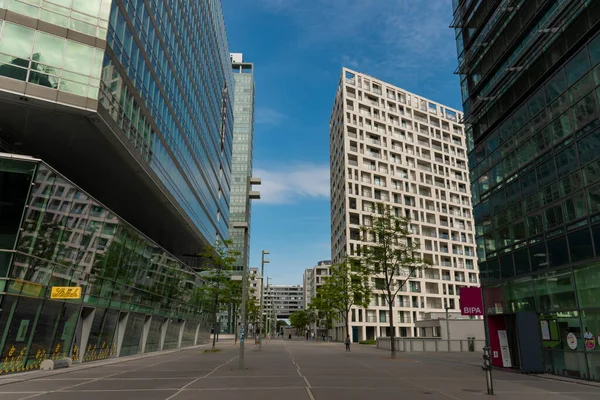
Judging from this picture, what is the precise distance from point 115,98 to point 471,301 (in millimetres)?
25520

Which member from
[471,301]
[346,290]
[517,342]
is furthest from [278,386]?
[346,290]

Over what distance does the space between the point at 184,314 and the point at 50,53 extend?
35835 millimetres

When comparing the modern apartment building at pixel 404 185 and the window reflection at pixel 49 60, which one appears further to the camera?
the modern apartment building at pixel 404 185

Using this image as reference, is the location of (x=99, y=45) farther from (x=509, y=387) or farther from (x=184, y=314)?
(x=184, y=314)

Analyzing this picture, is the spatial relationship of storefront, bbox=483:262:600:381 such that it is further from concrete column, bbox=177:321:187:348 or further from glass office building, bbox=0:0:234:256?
concrete column, bbox=177:321:187:348

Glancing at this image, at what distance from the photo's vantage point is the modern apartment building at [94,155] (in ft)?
65.8

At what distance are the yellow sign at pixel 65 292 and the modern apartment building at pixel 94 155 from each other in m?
0.35

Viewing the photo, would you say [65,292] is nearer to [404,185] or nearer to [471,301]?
[471,301]

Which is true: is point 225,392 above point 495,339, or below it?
below

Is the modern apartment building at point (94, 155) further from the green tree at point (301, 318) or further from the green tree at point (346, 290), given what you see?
the green tree at point (301, 318)

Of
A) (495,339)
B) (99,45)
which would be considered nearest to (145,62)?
(99,45)

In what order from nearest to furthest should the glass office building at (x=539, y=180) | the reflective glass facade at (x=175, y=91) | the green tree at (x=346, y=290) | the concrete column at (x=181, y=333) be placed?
the glass office building at (x=539, y=180) < the reflective glass facade at (x=175, y=91) < the concrete column at (x=181, y=333) < the green tree at (x=346, y=290)

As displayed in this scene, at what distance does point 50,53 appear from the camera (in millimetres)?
22047

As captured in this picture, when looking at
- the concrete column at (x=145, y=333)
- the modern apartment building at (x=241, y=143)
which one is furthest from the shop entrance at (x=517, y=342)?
the modern apartment building at (x=241, y=143)
